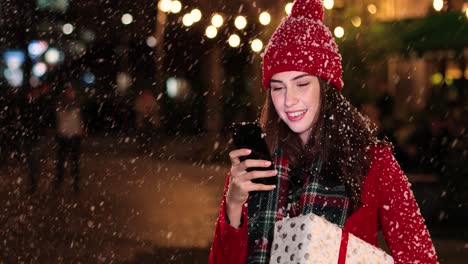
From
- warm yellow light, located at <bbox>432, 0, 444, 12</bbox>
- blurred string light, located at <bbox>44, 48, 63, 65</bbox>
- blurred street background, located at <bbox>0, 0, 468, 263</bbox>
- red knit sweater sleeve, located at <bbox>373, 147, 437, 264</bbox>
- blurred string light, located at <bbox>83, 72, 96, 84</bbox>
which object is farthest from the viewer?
blurred string light, located at <bbox>83, 72, 96, 84</bbox>

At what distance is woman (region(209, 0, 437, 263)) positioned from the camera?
104 inches

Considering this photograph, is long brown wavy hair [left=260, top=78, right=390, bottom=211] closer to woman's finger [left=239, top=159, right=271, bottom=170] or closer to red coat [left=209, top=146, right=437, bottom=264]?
red coat [left=209, top=146, right=437, bottom=264]

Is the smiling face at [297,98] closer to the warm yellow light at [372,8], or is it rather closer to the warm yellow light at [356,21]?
the warm yellow light at [356,21]

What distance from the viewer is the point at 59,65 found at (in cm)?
4844

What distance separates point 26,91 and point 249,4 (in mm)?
10568

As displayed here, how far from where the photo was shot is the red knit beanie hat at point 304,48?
111 inches

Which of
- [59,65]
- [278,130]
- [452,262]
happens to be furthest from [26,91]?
[278,130]


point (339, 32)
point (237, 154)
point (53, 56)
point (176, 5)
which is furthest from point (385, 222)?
point (53, 56)

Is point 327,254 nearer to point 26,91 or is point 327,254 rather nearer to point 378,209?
point 378,209

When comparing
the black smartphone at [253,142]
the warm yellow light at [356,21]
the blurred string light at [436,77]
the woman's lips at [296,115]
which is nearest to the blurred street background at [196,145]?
the warm yellow light at [356,21]

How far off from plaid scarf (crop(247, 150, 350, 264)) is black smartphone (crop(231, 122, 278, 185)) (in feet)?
0.27

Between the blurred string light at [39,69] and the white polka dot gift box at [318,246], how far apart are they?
1796 inches

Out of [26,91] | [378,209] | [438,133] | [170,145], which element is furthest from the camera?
[26,91]

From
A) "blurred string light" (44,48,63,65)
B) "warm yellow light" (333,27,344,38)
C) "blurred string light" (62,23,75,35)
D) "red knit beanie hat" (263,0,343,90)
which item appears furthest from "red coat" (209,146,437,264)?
"blurred string light" (62,23,75,35)
